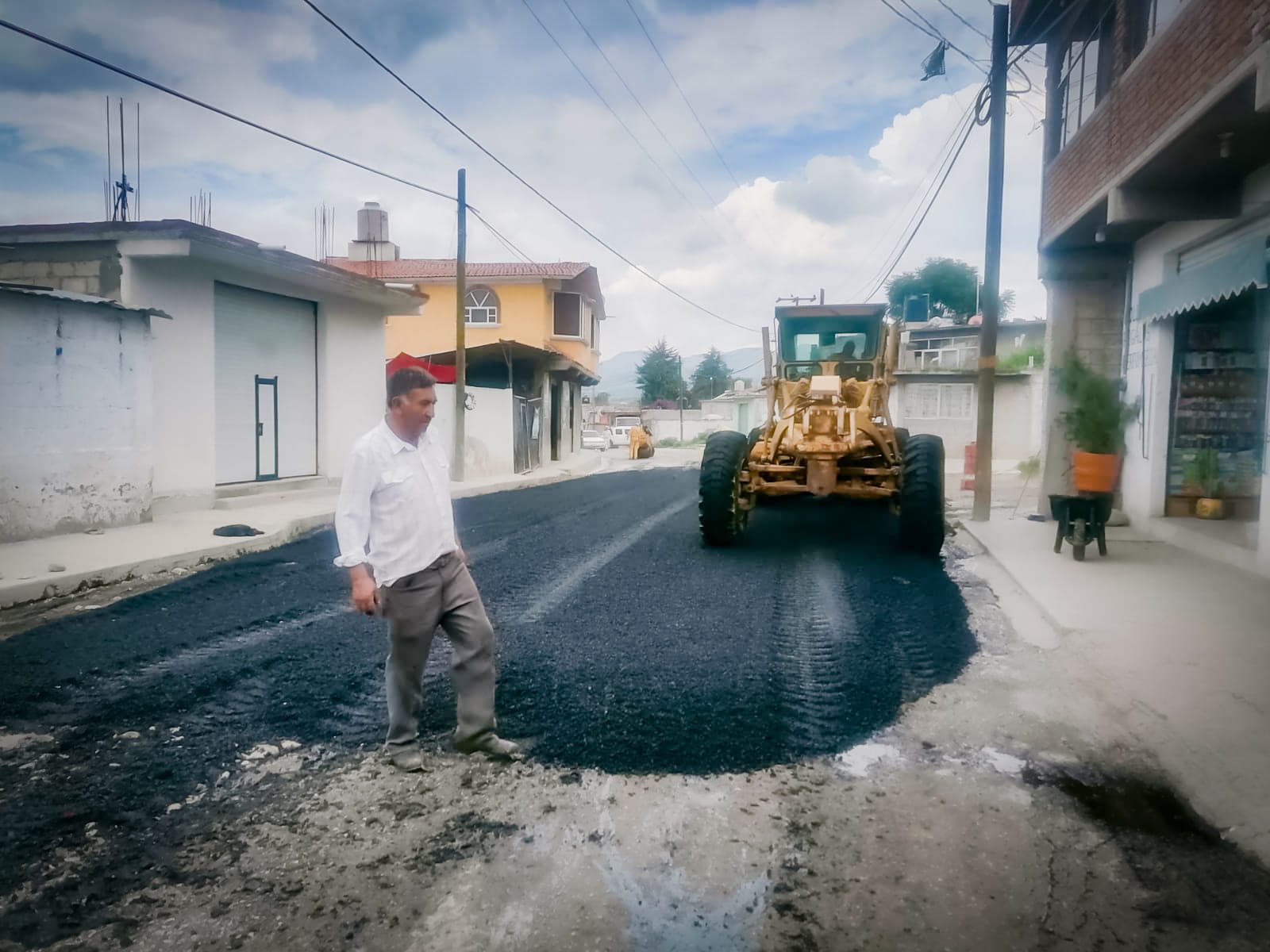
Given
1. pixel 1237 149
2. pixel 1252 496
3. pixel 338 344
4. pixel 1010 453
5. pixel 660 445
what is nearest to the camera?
pixel 1237 149

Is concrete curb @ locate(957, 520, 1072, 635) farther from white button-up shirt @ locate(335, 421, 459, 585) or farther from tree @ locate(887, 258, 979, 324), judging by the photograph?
tree @ locate(887, 258, 979, 324)

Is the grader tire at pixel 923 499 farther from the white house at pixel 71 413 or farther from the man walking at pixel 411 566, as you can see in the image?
the white house at pixel 71 413

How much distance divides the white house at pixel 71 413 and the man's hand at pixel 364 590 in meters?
7.54

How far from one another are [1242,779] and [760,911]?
7.19 ft

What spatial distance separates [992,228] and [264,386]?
11489mm

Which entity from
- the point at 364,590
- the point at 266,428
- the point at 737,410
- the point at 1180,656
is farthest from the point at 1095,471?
the point at 737,410

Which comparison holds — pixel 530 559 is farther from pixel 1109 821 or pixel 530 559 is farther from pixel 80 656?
pixel 1109 821

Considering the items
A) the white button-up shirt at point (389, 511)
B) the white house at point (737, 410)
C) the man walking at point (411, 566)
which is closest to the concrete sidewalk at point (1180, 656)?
the man walking at point (411, 566)

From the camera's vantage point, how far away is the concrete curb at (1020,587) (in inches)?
244

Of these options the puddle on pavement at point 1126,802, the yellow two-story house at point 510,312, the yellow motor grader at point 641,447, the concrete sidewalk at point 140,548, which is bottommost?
the puddle on pavement at point 1126,802

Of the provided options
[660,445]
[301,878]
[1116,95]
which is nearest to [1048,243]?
[1116,95]

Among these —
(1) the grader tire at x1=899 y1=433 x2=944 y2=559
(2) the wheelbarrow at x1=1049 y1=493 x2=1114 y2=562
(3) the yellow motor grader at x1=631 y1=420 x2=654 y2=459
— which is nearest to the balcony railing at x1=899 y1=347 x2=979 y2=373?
(3) the yellow motor grader at x1=631 y1=420 x2=654 y2=459

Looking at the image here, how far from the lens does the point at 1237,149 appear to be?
7.69 meters

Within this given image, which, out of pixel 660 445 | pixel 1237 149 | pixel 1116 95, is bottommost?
pixel 660 445
